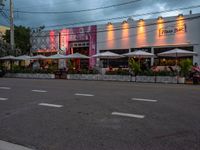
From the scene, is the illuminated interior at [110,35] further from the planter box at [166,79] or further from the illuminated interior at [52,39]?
the planter box at [166,79]

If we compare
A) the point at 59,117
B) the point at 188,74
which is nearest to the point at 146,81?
the point at 188,74

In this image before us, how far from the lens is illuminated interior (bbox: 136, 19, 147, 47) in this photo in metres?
29.5

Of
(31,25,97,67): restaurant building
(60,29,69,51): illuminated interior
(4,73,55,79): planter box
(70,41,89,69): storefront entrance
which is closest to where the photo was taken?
(4,73,55,79): planter box

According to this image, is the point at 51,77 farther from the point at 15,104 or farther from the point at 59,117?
the point at 59,117

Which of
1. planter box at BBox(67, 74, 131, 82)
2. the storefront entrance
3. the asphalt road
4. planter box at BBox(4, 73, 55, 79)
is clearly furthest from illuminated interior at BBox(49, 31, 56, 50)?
the asphalt road

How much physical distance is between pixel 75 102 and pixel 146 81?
1251cm

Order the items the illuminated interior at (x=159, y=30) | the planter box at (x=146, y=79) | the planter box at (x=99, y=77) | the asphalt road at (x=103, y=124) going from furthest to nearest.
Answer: the illuminated interior at (x=159, y=30) < the planter box at (x=99, y=77) < the planter box at (x=146, y=79) < the asphalt road at (x=103, y=124)

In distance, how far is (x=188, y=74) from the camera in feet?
66.8

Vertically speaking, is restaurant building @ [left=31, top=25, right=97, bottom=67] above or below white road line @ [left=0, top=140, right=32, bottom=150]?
above

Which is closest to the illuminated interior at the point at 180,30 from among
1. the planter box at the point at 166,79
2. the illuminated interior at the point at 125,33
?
the illuminated interior at the point at 125,33

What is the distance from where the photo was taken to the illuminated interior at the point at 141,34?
2951 centimetres

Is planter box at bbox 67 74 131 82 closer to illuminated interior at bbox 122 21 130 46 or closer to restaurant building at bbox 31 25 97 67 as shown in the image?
restaurant building at bbox 31 25 97 67

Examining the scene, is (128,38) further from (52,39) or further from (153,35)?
(52,39)

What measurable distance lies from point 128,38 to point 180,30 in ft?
21.0
